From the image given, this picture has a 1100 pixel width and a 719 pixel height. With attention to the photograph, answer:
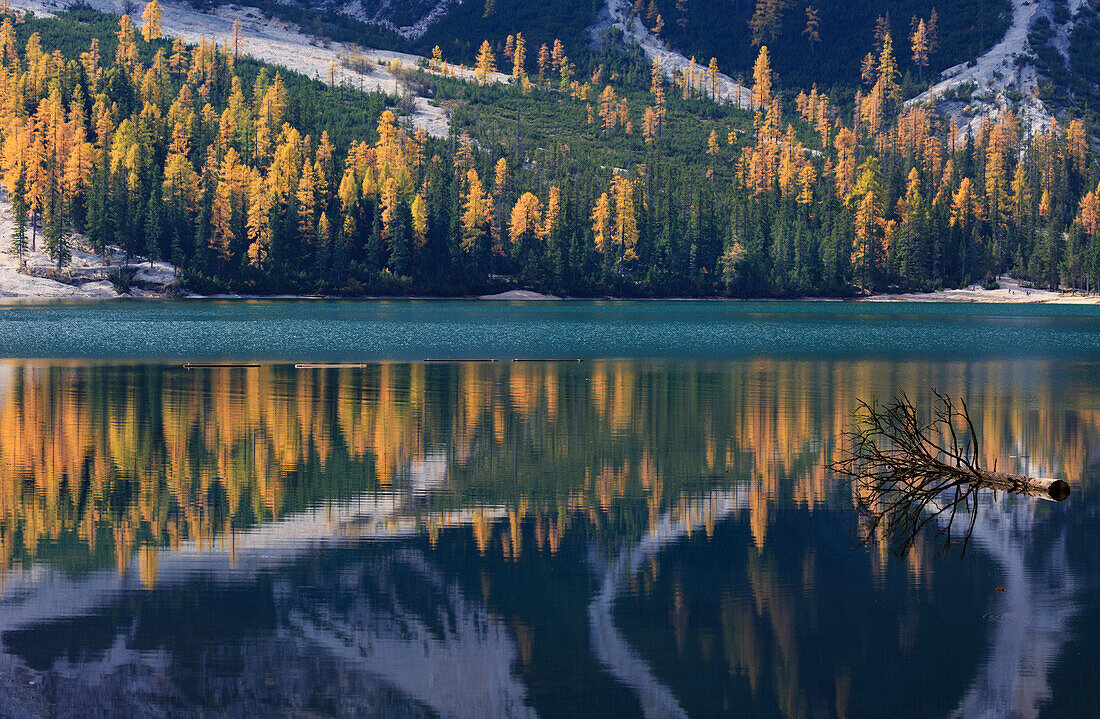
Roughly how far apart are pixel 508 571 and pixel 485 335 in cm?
6069

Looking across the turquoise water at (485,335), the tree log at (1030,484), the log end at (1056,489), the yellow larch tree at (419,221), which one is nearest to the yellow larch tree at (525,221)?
the yellow larch tree at (419,221)

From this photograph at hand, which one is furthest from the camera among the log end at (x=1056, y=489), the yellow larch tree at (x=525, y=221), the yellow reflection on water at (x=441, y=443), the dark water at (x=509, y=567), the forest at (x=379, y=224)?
the yellow larch tree at (x=525, y=221)

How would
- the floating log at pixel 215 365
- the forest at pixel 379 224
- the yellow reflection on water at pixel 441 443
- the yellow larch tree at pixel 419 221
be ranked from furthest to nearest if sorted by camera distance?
the yellow larch tree at pixel 419 221, the forest at pixel 379 224, the floating log at pixel 215 365, the yellow reflection on water at pixel 441 443

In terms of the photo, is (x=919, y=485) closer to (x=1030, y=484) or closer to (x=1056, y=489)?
(x=1030, y=484)

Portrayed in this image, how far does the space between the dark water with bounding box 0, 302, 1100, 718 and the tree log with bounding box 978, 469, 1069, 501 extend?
1.32 m

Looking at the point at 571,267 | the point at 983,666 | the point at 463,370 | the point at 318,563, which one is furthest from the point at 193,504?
the point at 571,267

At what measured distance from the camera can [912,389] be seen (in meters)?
42.5

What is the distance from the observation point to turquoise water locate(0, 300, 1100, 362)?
197 feet

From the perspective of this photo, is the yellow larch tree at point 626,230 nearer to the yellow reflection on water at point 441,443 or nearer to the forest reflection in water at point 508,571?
the yellow reflection on water at point 441,443

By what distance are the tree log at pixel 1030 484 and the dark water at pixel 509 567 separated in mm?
1318

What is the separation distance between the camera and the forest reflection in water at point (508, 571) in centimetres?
1270

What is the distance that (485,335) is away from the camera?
3029 inches

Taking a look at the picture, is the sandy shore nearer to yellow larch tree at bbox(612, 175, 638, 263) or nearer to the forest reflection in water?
yellow larch tree at bbox(612, 175, 638, 263)

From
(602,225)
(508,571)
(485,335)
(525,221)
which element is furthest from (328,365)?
(602,225)
